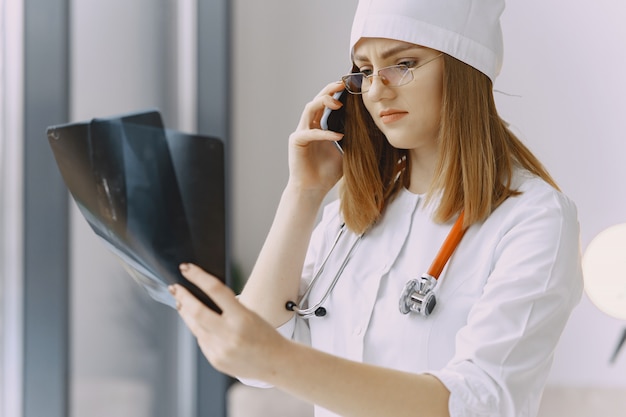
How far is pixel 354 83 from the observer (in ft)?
4.86

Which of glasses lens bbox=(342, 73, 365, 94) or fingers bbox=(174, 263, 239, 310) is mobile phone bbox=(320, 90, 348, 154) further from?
fingers bbox=(174, 263, 239, 310)

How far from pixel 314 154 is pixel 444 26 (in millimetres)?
370

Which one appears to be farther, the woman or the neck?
the neck

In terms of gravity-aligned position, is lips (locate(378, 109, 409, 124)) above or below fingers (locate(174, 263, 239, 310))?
above

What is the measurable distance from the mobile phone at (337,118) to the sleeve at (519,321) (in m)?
0.45

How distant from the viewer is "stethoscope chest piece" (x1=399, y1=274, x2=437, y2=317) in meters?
1.36

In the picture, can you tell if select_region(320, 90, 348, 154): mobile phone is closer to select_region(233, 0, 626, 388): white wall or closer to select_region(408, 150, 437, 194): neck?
select_region(408, 150, 437, 194): neck

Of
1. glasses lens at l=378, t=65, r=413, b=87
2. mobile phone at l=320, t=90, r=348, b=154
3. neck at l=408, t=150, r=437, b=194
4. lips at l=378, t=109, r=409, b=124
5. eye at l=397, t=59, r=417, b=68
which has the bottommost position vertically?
neck at l=408, t=150, r=437, b=194

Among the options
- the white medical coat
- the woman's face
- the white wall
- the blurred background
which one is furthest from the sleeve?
the white wall

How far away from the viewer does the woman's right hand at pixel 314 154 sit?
157 centimetres

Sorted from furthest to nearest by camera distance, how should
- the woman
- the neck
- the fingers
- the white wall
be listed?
the white wall
the neck
the woman
the fingers

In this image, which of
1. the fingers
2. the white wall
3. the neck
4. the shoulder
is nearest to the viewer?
the fingers

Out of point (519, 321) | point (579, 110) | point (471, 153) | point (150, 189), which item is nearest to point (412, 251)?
point (471, 153)

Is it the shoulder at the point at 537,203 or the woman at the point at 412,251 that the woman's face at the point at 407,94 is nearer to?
the woman at the point at 412,251
